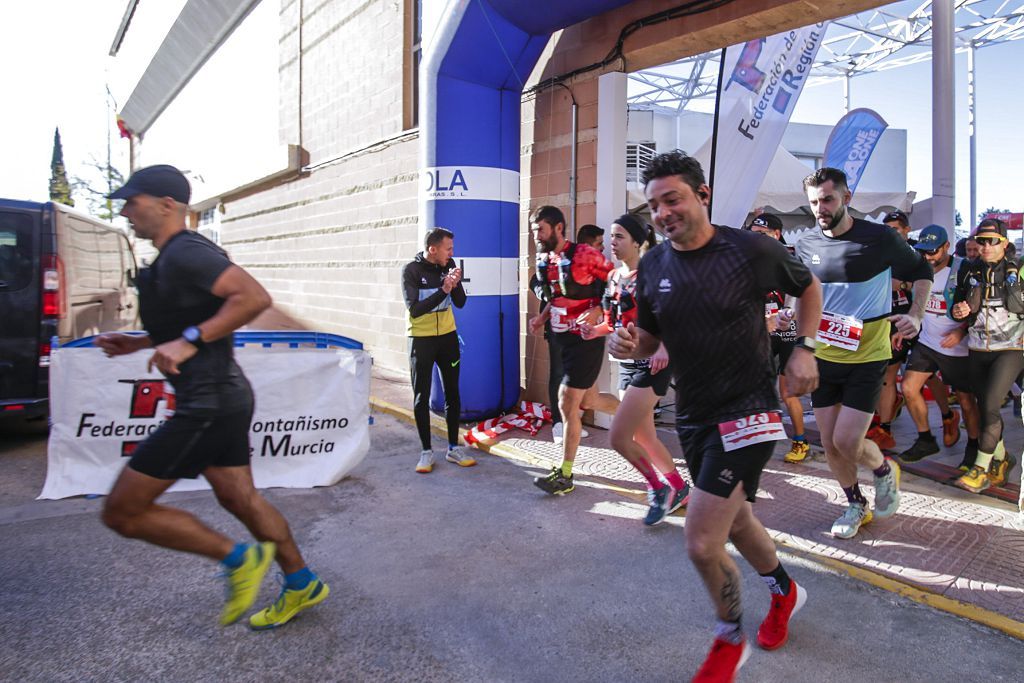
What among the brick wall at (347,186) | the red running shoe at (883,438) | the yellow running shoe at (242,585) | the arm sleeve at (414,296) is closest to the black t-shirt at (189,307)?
the yellow running shoe at (242,585)

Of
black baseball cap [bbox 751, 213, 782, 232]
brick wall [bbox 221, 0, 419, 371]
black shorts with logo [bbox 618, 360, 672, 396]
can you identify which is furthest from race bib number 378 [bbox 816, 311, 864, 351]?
brick wall [bbox 221, 0, 419, 371]

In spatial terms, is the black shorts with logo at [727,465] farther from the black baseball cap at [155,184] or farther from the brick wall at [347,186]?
the brick wall at [347,186]

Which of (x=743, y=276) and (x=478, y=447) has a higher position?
(x=743, y=276)

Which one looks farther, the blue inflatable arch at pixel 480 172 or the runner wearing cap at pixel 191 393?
the blue inflatable arch at pixel 480 172


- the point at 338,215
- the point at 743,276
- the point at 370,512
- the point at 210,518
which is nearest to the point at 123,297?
the point at 338,215

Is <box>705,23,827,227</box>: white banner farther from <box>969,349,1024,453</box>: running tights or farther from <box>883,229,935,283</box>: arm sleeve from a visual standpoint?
<box>883,229,935,283</box>: arm sleeve

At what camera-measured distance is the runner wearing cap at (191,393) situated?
2.69 meters

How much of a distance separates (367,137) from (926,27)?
19862mm

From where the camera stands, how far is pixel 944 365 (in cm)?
545

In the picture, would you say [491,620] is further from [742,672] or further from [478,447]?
[478,447]

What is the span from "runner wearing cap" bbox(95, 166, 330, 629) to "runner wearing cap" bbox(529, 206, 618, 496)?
236 centimetres

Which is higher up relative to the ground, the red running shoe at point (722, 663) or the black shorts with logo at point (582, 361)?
the black shorts with logo at point (582, 361)

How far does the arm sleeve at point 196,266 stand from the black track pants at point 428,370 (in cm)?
279

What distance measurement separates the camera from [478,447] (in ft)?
20.4
